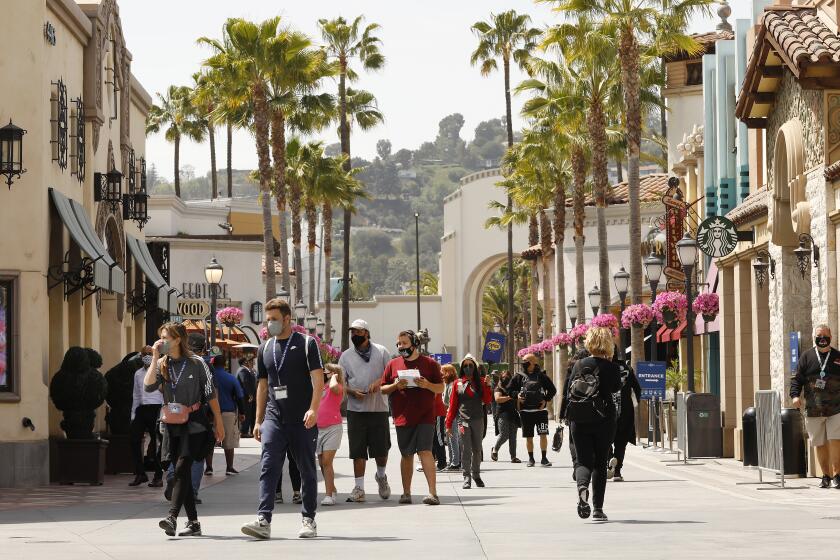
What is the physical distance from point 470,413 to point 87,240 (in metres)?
6.38

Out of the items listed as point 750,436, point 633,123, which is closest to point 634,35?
point 633,123

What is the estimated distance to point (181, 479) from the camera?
14.2 meters

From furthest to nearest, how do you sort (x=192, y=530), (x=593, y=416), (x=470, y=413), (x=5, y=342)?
(x=5, y=342)
(x=470, y=413)
(x=593, y=416)
(x=192, y=530)

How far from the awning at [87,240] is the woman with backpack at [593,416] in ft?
31.8

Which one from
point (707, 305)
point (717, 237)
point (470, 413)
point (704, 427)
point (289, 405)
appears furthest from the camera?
point (707, 305)

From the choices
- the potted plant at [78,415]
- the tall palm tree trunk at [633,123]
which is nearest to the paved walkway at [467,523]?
the potted plant at [78,415]

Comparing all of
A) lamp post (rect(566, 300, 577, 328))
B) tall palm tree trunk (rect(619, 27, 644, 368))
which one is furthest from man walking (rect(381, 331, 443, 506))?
lamp post (rect(566, 300, 577, 328))

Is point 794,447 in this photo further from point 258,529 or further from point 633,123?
point 633,123

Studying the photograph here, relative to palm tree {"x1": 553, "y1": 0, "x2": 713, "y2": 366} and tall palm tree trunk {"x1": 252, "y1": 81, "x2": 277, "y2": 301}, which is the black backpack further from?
tall palm tree trunk {"x1": 252, "y1": 81, "x2": 277, "y2": 301}

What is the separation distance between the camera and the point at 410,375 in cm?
1789

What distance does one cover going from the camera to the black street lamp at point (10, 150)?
21.3 metres

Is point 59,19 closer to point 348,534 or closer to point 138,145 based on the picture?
point 138,145

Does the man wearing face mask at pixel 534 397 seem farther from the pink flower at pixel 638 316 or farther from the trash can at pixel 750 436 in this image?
the pink flower at pixel 638 316

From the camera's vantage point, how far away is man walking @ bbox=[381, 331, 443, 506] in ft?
58.8
